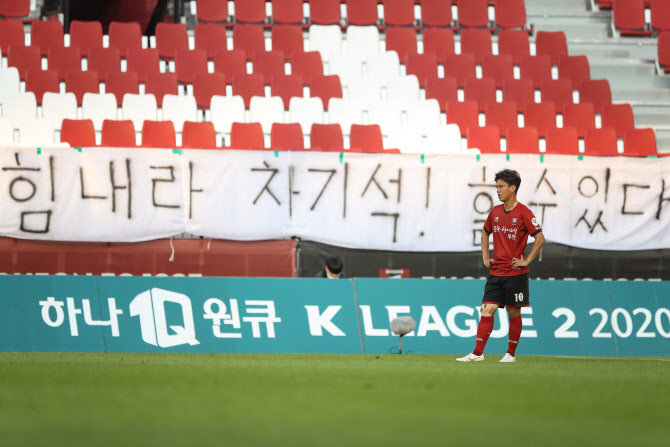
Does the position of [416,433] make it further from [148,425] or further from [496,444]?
[148,425]

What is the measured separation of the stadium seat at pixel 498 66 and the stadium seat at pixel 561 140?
2.63m

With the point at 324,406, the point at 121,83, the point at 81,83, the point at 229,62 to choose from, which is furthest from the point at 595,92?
the point at 324,406

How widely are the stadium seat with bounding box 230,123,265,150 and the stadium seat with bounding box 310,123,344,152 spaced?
30.5 inches

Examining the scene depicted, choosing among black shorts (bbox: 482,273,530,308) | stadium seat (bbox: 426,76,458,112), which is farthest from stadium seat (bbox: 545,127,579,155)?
black shorts (bbox: 482,273,530,308)

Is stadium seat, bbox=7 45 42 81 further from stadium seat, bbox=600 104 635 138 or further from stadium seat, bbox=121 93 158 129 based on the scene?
stadium seat, bbox=600 104 635 138

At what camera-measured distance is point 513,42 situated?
17797 mm

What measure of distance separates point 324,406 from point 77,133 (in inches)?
401

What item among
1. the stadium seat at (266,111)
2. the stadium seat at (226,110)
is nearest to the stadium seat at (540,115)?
the stadium seat at (266,111)

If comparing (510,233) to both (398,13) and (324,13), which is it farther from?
(398,13)

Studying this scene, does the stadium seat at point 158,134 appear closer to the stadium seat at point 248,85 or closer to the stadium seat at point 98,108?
the stadium seat at point 98,108

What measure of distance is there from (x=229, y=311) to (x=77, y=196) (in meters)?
3.17

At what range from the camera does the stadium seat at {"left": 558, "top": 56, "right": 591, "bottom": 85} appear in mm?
17141

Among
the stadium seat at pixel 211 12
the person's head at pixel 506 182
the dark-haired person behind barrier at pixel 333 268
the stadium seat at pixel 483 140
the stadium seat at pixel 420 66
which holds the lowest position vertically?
the dark-haired person behind barrier at pixel 333 268

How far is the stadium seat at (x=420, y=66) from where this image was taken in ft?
54.4
